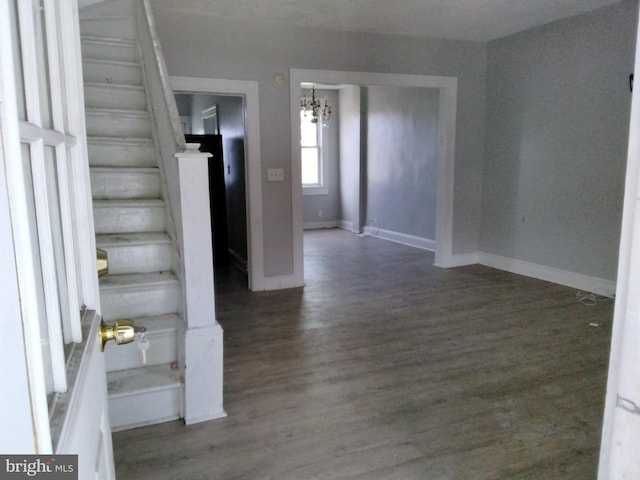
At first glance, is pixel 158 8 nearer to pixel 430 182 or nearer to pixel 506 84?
pixel 506 84

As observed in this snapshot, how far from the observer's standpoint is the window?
359 inches

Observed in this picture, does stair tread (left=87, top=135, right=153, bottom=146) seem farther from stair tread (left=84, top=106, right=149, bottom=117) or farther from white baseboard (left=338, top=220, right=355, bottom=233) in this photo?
white baseboard (left=338, top=220, right=355, bottom=233)

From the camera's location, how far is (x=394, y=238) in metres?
7.55

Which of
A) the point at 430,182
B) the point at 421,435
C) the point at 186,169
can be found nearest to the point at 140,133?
the point at 186,169

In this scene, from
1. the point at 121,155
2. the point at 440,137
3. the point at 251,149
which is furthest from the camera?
the point at 440,137

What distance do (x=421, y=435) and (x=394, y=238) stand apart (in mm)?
5488

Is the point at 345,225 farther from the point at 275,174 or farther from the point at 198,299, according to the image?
the point at 198,299

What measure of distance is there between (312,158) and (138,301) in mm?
7073

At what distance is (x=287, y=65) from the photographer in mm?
4547

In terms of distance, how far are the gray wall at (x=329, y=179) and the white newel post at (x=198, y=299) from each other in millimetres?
6787

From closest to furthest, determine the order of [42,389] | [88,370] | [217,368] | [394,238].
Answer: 1. [42,389]
2. [88,370]
3. [217,368]
4. [394,238]

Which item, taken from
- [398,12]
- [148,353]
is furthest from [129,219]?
[398,12]

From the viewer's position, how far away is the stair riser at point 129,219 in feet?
9.12

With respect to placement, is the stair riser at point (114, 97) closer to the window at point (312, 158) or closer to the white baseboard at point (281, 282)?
the white baseboard at point (281, 282)
